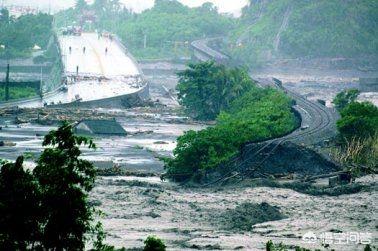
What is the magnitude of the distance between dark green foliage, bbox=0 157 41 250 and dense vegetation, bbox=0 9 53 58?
12339 centimetres

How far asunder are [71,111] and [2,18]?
89.3m

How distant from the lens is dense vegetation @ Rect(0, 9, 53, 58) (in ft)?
479

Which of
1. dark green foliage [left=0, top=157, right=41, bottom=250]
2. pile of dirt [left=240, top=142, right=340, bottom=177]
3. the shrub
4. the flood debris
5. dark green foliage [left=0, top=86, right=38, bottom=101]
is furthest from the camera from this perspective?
dark green foliage [left=0, top=86, right=38, bottom=101]

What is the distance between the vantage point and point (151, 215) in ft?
138

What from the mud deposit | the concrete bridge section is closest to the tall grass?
the mud deposit

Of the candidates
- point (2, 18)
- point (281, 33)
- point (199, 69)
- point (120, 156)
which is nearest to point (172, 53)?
point (281, 33)

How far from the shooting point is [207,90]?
298 feet

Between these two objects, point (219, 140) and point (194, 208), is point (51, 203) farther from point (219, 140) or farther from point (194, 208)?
point (219, 140)

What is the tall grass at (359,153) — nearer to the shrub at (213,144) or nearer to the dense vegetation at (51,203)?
the shrub at (213,144)

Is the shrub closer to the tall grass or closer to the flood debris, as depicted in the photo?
the tall grass

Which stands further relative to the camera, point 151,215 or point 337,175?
point 337,175

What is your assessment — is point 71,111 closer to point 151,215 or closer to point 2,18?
point 151,215

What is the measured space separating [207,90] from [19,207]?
69626mm

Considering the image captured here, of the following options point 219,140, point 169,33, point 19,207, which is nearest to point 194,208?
point 219,140
